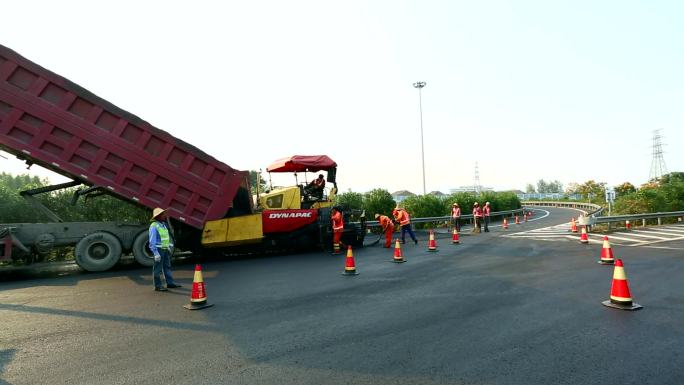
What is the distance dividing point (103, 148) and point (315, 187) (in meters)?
5.78

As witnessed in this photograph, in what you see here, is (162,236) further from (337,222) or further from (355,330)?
(337,222)

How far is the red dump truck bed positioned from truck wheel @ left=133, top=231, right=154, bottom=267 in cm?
99

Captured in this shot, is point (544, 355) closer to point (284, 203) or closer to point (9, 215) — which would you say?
point (284, 203)

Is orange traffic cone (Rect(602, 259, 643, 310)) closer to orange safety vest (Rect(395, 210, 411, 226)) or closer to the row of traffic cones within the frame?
the row of traffic cones

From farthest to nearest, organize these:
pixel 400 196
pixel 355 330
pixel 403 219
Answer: pixel 400 196 < pixel 403 219 < pixel 355 330

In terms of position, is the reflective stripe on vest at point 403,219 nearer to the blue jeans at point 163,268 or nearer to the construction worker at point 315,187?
the construction worker at point 315,187

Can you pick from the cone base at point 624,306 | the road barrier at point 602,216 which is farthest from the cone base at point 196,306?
the road barrier at point 602,216

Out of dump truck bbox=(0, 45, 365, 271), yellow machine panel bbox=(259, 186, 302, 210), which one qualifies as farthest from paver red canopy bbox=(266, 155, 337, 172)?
dump truck bbox=(0, 45, 365, 271)

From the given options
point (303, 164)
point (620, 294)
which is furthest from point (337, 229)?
point (620, 294)

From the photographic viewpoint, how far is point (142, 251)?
9.59m

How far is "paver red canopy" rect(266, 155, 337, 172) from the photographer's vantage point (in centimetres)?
1159

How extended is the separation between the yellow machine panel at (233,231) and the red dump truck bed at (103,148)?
1.12 feet

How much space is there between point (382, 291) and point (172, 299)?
3.35m

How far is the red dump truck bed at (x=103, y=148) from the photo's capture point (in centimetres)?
802
